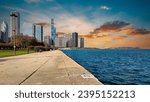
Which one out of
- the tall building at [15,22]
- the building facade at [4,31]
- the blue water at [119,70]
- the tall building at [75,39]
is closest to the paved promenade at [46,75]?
the blue water at [119,70]

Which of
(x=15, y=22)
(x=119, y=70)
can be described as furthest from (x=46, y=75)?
(x=119, y=70)

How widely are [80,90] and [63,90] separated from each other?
1.16 feet

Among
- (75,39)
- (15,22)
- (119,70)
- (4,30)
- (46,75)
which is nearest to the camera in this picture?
(15,22)

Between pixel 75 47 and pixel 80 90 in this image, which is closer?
pixel 80 90

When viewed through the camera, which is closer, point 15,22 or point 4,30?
point 15,22

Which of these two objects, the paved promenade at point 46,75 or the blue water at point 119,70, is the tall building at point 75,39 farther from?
the blue water at point 119,70

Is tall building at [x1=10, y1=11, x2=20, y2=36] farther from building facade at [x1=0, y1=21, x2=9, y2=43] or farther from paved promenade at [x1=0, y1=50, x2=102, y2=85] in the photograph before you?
paved promenade at [x1=0, y1=50, x2=102, y2=85]

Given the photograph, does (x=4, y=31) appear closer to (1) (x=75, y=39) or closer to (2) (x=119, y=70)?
(1) (x=75, y=39)

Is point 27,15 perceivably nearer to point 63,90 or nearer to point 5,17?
point 5,17

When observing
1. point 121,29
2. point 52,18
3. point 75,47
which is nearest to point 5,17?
point 52,18

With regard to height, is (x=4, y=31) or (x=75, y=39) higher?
(x=4, y=31)

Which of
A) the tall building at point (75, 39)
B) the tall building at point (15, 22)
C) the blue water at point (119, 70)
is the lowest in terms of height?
the blue water at point (119, 70)

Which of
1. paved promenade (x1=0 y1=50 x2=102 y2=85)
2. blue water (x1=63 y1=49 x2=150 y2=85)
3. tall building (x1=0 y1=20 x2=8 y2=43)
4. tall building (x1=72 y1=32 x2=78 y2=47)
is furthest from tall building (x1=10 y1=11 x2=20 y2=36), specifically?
blue water (x1=63 y1=49 x2=150 y2=85)

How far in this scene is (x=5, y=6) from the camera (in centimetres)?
710
